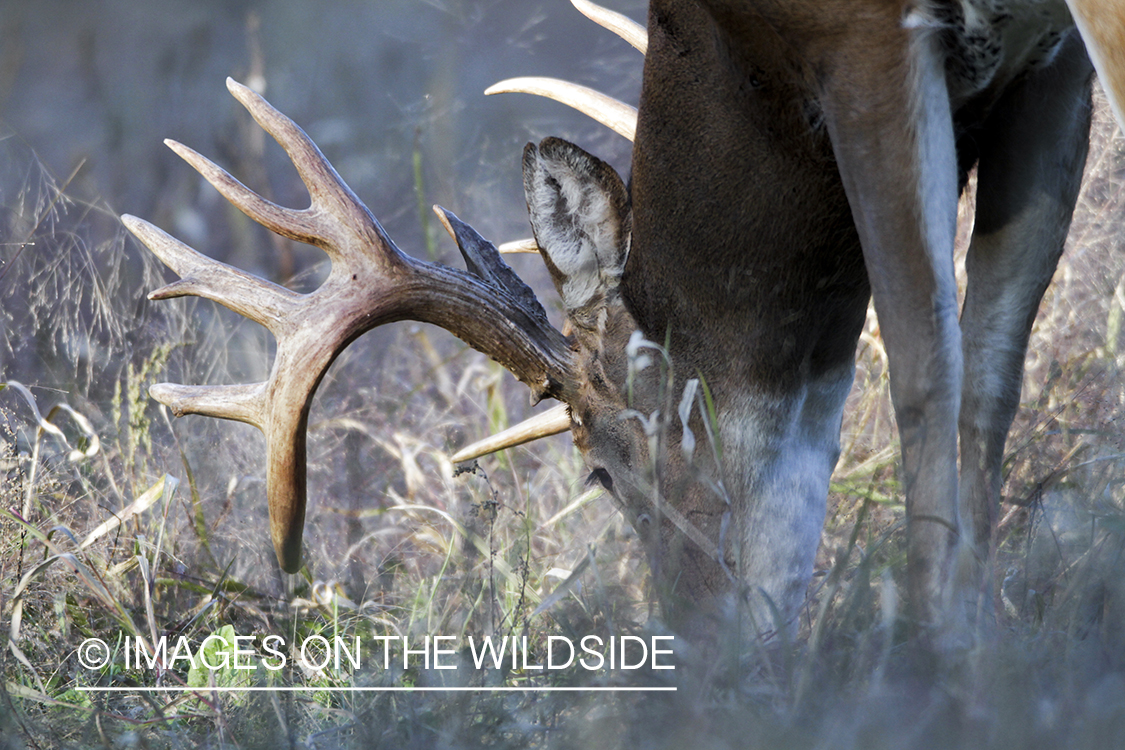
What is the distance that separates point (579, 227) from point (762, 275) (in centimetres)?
56

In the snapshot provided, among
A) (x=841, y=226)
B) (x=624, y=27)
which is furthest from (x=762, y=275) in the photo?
(x=624, y=27)

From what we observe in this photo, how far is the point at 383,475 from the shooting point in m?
4.46

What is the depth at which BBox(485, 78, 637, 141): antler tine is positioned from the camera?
315cm

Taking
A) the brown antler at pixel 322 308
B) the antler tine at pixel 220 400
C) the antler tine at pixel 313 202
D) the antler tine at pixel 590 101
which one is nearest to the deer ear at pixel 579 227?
the brown antler at pixel 322 308

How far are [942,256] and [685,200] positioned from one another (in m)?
0.72

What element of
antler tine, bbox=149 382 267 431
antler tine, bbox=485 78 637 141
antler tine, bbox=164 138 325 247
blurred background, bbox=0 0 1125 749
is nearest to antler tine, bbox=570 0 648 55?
antler tine, bbox=485 78 637 141

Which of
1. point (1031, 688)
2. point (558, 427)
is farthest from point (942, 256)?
point (558, 427)

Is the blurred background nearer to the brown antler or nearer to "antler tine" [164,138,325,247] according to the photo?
the brown antler

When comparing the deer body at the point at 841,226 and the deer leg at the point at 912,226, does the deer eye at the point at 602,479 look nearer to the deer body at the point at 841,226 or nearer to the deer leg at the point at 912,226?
the deer body at the point at 841,226

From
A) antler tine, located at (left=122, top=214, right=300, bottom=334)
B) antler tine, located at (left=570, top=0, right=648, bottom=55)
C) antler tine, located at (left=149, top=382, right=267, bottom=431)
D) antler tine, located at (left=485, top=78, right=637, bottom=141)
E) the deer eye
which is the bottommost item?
the deer eye

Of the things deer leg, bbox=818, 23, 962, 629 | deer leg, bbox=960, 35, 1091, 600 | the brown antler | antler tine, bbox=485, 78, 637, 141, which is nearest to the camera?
deer leg, bbox=818, 23, 962, 629

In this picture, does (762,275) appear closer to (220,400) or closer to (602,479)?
(602,479)

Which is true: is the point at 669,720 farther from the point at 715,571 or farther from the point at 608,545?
the point at 715,571

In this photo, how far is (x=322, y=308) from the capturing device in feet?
8.42
